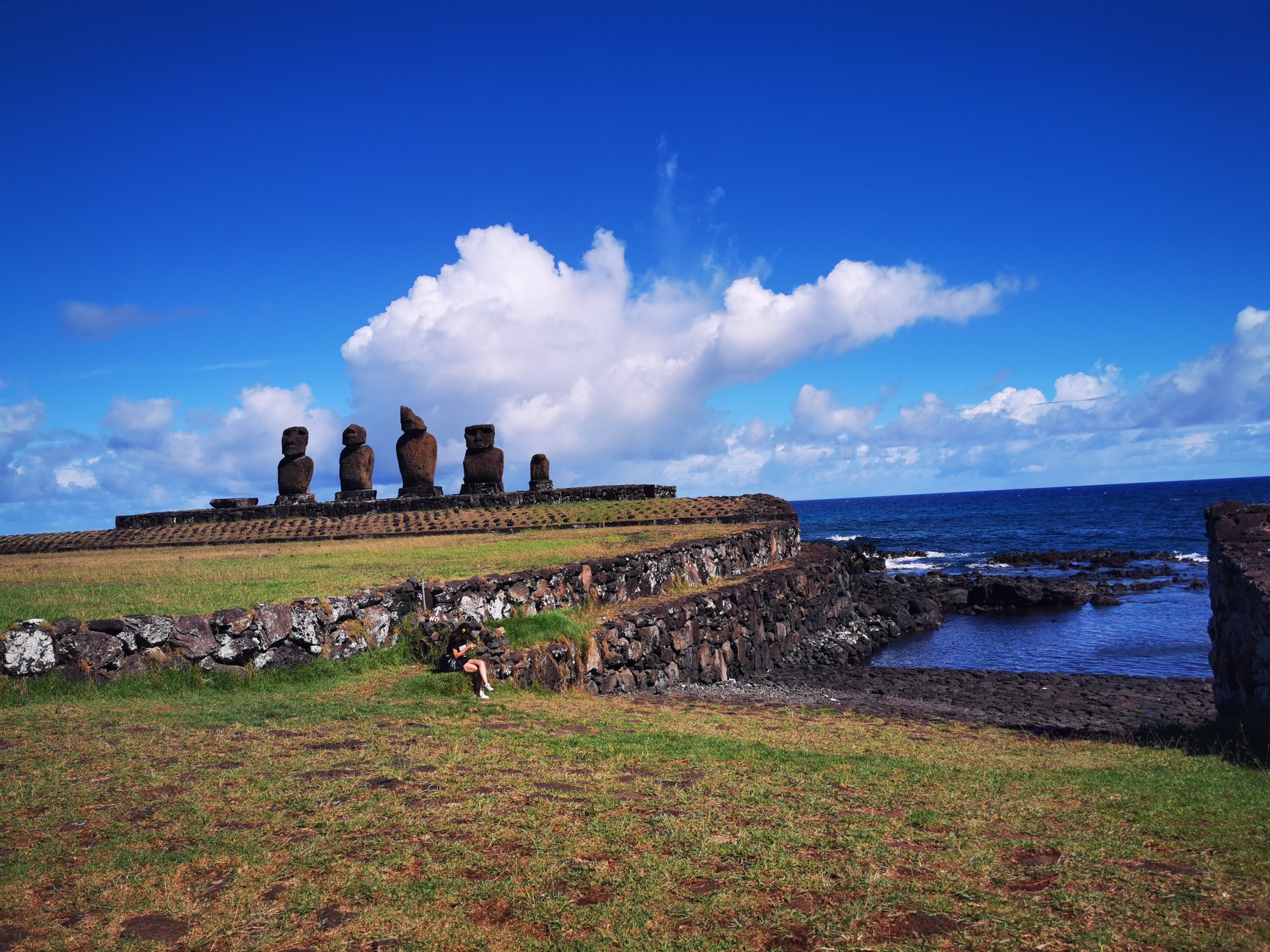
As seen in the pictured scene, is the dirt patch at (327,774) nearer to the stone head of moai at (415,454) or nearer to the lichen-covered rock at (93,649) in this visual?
the lichen-covered rock at (93,649)

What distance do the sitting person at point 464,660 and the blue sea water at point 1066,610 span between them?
15.4 metres

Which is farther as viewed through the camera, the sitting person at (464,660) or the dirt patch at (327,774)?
the sitting person at (464,660)

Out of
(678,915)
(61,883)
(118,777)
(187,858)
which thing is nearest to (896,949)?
(678,915)

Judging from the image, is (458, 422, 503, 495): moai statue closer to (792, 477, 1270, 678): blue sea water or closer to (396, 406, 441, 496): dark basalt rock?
(396, 406, 441, 496): dark basalt rock

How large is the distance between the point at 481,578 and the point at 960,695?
9637mm

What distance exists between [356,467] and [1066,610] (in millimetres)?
28829

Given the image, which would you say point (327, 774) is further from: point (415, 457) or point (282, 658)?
point (415, 457)

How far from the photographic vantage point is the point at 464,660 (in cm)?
1080

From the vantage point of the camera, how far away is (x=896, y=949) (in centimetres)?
397

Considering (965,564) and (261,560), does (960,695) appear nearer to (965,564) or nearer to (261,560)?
(261,560)

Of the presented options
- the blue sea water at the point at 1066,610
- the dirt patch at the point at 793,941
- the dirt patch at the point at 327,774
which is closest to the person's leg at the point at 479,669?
the dirt patch at the point at 327,774

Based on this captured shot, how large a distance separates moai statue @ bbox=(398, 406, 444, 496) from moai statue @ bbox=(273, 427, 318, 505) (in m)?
4.36

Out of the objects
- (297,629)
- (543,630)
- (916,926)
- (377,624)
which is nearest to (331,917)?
(916,926)

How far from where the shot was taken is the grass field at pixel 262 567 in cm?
1209
